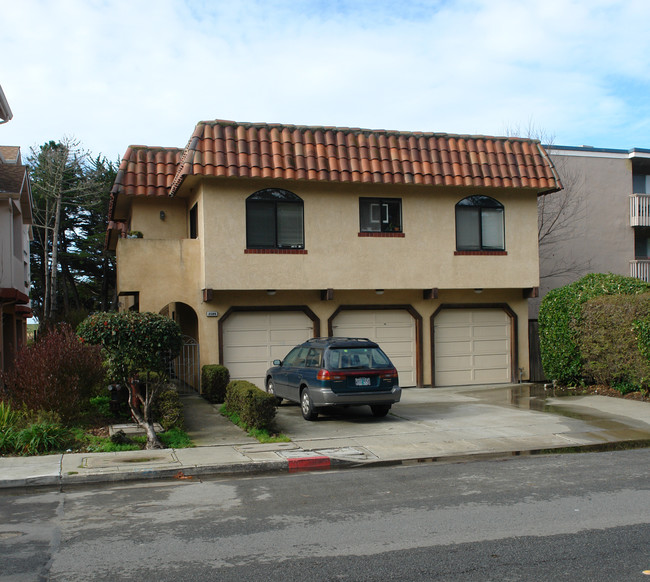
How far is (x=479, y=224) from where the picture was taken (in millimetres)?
20172

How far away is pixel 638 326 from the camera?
53.0 feet

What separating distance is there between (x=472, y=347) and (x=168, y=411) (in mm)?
10790

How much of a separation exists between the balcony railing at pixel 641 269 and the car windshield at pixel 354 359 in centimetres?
1695

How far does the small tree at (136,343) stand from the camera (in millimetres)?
11492

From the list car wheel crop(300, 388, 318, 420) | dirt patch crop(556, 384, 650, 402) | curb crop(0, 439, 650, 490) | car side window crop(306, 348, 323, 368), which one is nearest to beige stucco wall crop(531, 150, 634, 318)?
dirt patch crop(556, 384, 650, 402)

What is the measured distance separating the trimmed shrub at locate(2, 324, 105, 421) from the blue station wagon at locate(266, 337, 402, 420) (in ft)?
14.5

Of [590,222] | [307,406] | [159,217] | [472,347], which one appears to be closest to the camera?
[307,406]

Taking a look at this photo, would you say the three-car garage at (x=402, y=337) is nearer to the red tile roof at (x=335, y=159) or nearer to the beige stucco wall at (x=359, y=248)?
the beige stucco wall at (x=359, y=248)

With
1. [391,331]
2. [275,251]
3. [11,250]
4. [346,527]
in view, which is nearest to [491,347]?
[391,331]

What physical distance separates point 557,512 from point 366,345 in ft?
23.4

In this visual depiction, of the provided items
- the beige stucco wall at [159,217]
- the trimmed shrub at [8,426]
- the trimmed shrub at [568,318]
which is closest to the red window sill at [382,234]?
the trimmed shrub at [568,318]

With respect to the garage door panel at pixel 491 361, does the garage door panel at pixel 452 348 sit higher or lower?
higher

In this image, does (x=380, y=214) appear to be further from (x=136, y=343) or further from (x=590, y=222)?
(x=590, y=222)

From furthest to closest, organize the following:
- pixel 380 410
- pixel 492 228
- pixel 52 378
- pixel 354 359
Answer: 1. pixel 492 228
2. pixel 380 410
3. pixel 354 359
4. pixel 52 378
